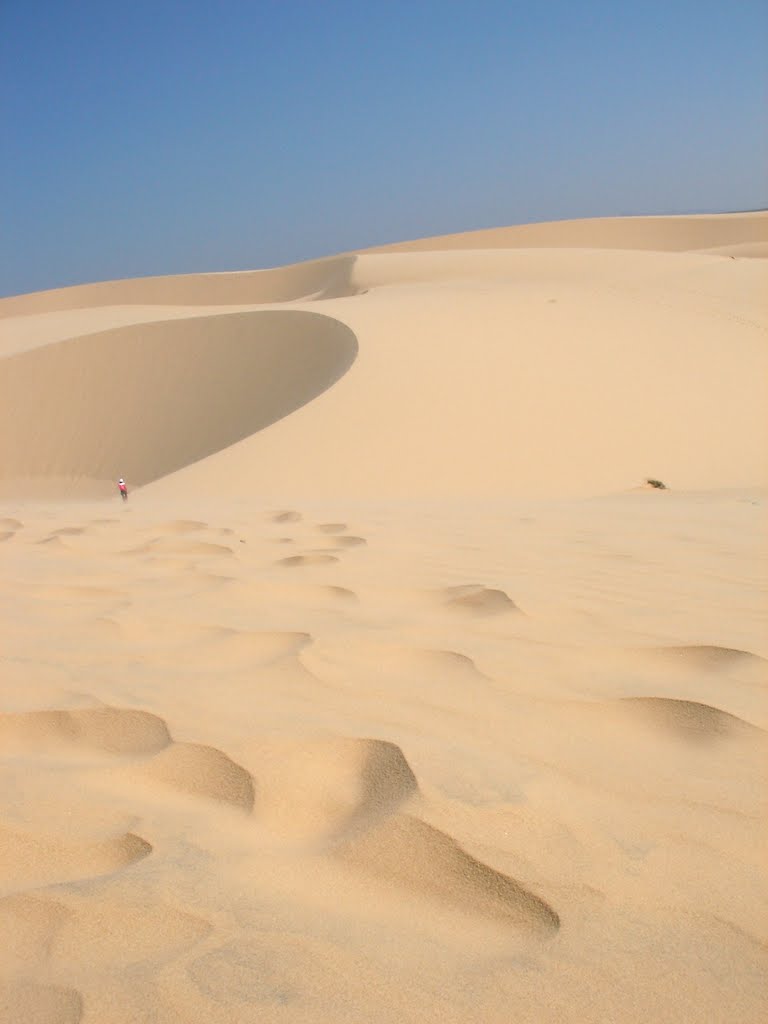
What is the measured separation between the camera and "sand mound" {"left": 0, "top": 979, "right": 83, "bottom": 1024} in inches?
39.6

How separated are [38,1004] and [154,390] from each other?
55.1 ft

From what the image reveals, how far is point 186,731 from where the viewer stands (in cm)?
185

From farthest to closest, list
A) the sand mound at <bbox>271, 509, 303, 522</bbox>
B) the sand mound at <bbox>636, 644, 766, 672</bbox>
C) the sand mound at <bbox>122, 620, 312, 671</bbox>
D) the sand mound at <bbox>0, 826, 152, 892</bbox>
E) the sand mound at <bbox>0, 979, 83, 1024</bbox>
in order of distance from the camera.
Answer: the sand mound at <bbox>271, 509, 303, 522</bbox> → the sand mound at <bbox>122, 620, 312, 671</bbox> → the sand mound at <bbox>636, 644, 766, 672</bbox> → the sand mound at <bbox>0, 826, 152, 892</bbox> → the sand mound at <bbox>0, 979, 83, 1024</bbox>

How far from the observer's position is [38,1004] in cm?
103

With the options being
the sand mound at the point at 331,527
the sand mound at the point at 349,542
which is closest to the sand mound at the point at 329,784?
the sand mound at the point at 349,542

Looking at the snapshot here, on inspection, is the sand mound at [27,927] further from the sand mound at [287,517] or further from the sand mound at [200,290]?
the sand mound at [200,290]

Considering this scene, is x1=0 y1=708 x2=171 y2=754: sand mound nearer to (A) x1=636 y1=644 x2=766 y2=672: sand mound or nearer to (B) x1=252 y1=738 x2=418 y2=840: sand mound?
(B) x1=252 y1=738 x2=418 y2=840: sand mound

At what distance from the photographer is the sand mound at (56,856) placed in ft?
4.38

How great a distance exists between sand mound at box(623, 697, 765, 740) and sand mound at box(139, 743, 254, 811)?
2.66 ft

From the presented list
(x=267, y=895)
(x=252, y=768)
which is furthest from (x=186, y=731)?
(x=267, y=895)

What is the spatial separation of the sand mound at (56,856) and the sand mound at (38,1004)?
0.25 m

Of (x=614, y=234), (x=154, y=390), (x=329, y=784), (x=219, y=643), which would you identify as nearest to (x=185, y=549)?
(x=219, y=643)

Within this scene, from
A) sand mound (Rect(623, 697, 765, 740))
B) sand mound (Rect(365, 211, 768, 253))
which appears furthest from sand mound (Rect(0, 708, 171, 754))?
sand mound (Rect(365, 211, 768, 253))

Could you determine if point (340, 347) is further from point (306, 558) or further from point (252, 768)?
point (252, 768)
